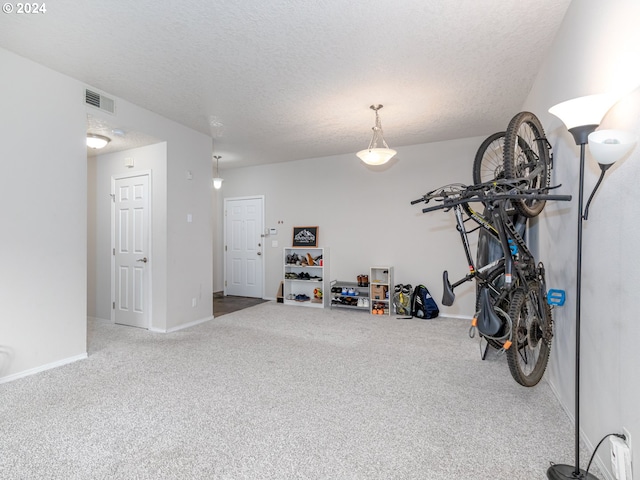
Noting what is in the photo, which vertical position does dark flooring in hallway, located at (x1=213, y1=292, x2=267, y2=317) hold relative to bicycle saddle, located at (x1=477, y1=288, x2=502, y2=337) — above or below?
below

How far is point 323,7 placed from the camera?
2.16m

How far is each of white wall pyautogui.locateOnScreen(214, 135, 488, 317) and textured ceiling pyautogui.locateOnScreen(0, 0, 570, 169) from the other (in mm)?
1108

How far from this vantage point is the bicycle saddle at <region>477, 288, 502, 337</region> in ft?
6.95

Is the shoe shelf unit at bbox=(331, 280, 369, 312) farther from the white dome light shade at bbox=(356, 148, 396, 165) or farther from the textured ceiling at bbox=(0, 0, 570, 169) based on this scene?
the textured ceiling at bbox=(0, 0, 570, 169)

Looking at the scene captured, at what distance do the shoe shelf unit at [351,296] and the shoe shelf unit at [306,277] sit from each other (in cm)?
25

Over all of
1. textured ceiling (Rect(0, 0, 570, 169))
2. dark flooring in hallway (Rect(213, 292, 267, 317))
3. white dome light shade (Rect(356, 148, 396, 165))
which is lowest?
dark flooring in hallway (Rect(213, 292, 267, 317))

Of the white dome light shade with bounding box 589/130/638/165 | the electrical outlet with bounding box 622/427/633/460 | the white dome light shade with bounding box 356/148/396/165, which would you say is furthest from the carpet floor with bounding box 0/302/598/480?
the white dome light shade with bounding box 356/148/396/165

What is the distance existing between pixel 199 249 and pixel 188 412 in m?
2.81

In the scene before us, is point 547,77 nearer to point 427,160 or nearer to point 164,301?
point 427,160

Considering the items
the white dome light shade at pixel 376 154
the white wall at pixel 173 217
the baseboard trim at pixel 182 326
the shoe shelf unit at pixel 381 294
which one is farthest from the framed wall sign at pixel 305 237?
the white dome light shade at pixel 376 154

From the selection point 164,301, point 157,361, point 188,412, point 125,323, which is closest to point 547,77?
point 188,412

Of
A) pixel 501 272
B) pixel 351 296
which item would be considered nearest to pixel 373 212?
pixel 351 296

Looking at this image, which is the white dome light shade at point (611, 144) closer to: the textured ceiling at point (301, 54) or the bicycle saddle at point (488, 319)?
the bicycle saddle at point (488, 319)

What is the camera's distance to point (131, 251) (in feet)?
14.6
